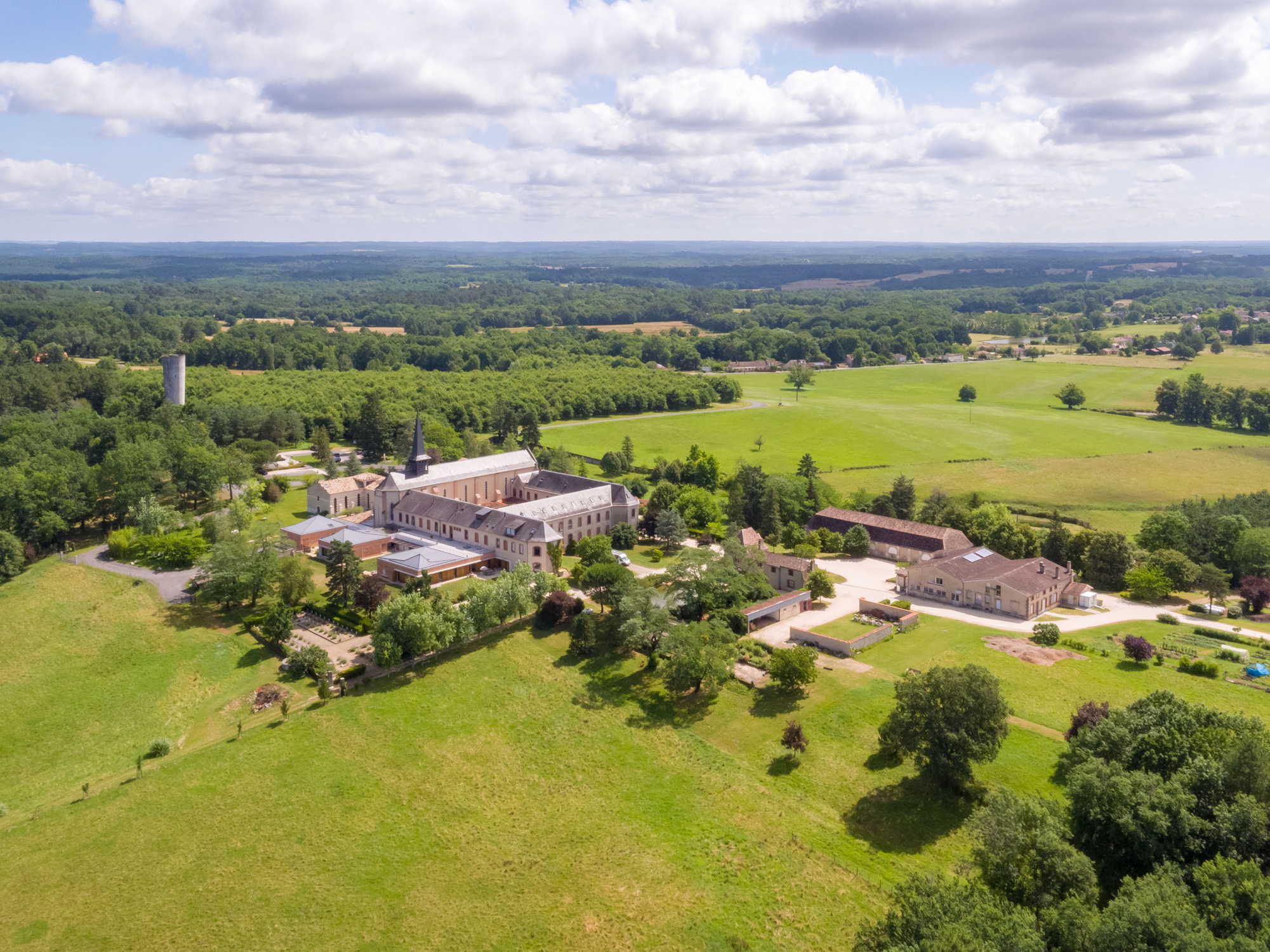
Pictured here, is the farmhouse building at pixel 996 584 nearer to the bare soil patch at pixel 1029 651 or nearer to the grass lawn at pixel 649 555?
the bare soil patch at pixel 1029 651

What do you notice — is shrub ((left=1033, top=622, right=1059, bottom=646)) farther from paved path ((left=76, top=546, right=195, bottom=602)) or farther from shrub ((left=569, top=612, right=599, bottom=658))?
paved path ((left=76, top=546, right=195, bottom=602))

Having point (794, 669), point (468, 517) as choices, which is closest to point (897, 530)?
point (794, 669)

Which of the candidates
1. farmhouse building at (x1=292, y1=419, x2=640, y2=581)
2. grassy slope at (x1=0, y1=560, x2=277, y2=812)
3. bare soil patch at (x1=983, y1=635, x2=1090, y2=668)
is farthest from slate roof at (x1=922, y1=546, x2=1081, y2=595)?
grassy slope at (x1=0, y1=560, x2=277, y2=812)

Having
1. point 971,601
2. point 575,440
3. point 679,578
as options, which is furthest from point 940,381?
point 679,578

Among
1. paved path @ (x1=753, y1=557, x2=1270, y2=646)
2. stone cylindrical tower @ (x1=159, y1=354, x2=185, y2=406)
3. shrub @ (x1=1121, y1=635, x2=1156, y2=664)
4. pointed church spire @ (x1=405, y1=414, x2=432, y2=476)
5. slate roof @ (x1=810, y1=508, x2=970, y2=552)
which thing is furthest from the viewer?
A: stone cylindrical tower @ (x1=159, y1=354, x2=185, y2=406)

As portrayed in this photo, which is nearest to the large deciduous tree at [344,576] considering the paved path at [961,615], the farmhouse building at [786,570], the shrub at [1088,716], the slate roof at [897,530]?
the paved path at [961,615]

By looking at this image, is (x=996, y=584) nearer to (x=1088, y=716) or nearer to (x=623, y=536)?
(x=1088, y=716)
